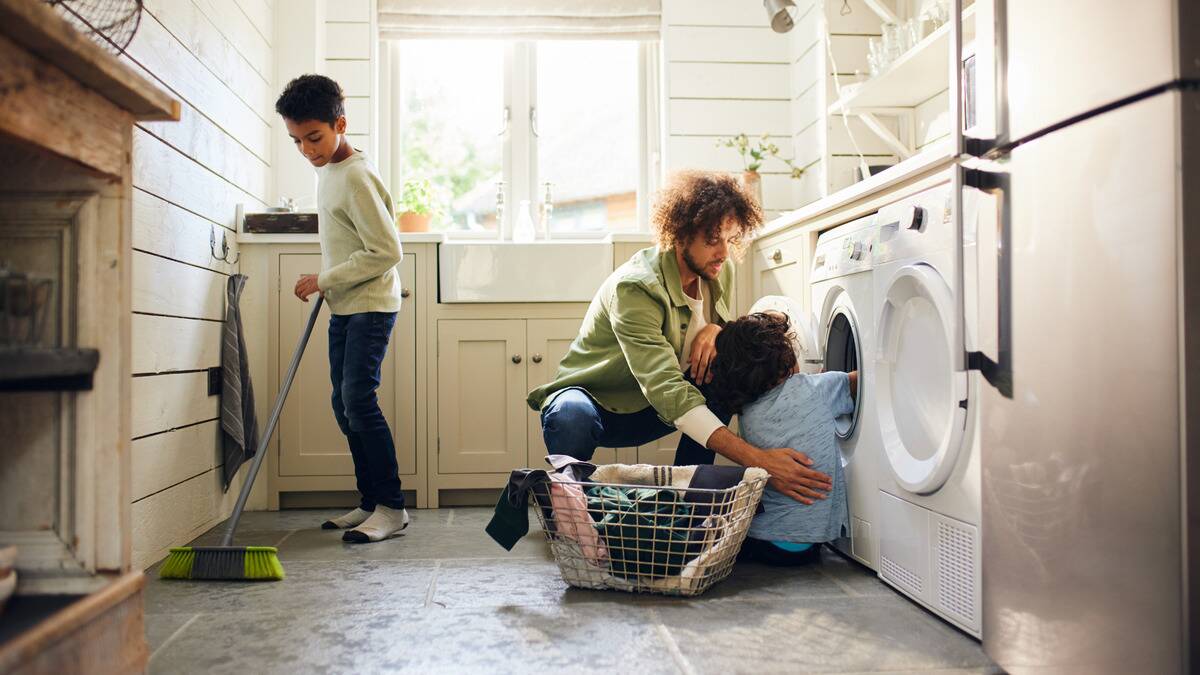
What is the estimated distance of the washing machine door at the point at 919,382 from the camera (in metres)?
1.49

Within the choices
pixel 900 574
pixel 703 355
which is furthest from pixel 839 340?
pixel 900 574

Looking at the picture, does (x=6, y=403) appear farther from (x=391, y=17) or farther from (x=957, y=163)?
(x=391, y=17)

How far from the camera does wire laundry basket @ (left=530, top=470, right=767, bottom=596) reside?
65.6 inches

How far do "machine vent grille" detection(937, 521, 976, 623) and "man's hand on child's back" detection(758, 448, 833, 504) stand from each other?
1.14 ft

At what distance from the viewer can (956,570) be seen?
4.86 ft

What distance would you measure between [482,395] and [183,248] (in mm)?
1044

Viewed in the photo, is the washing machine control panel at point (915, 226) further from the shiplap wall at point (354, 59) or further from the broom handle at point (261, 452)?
the shiplap wall at point (354, 59)

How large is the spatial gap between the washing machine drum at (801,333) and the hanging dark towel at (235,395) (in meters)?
1.58

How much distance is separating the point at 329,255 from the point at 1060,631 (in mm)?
1944

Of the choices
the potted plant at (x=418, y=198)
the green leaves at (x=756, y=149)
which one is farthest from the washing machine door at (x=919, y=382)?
the potted plant at (x=418, y=198)

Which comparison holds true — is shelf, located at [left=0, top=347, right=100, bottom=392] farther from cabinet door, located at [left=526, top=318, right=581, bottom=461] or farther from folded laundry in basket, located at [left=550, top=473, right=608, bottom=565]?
cabinet door, located at [left=526, top=318, right=581, bottom=461]

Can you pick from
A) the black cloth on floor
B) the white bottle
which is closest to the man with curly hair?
the black cloth on floor

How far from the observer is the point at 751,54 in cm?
336

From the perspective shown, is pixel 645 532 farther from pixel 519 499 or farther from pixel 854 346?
pixel 854 346
